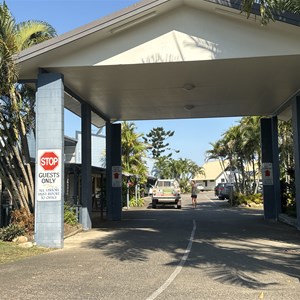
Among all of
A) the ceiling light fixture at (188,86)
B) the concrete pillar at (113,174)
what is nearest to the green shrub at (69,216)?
the concrete pillar at (113,174)

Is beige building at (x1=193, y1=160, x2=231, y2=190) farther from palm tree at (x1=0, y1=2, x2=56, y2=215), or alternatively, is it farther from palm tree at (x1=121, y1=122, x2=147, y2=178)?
palm tree at (x1=0, y1=2, x2=56, y2=215)

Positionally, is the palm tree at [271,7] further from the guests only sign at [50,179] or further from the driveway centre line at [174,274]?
the guests only sign at [50,179]

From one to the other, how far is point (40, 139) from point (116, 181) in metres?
8.96

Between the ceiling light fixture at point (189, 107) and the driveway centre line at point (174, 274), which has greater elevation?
the ceiling light fixture at point (189, 107)

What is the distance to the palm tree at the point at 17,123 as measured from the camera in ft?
41.7

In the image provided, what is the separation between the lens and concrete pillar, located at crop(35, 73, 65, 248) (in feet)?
38.7

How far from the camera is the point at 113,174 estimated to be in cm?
2070

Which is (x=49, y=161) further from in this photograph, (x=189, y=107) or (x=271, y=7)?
(x=189, y=107)

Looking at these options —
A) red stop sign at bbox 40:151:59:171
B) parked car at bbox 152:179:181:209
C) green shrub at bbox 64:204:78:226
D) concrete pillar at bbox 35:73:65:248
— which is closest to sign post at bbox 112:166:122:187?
green shrub at bbox 64:204:78:226

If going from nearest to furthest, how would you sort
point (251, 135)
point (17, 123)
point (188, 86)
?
→ 1. point (17, 123)
2. point (188, 86)
3. point (251, 135)

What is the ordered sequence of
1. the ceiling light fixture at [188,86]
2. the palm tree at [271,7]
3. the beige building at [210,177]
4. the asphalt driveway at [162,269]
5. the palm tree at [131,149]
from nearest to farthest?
the asphalt driveway at [162,269], the palm tree at [271,7], the ceiling light fixture at [188,86], the palm tree at [131,149], the beige building at [210,177]

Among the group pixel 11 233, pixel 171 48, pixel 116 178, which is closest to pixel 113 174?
pixel 116 178

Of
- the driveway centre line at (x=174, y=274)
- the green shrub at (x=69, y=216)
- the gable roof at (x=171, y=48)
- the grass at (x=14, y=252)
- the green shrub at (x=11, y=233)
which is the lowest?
the driveway centre line at (x=174, y=274)

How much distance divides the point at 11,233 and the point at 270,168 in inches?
486
